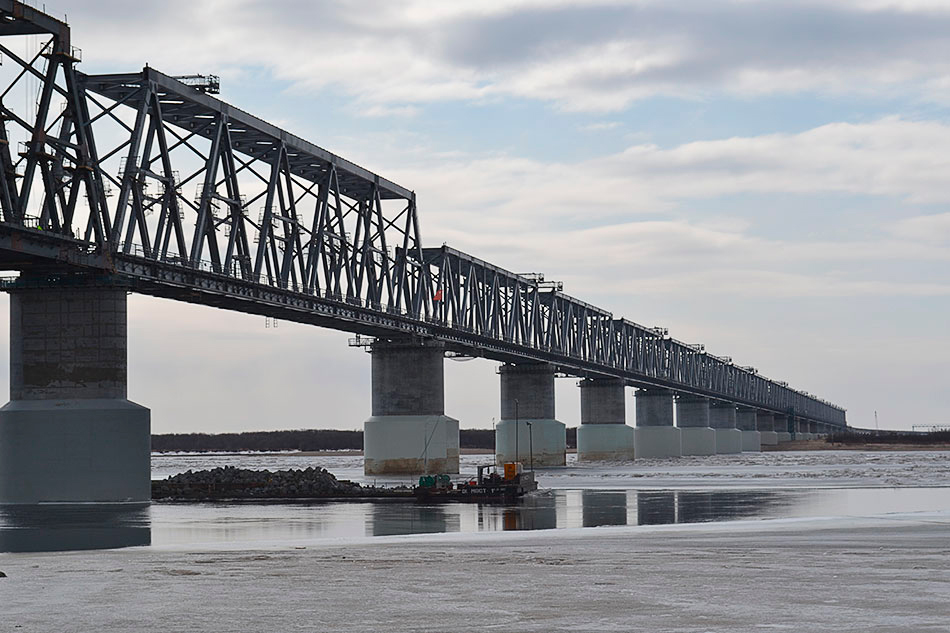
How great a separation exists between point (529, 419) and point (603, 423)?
29.5 m

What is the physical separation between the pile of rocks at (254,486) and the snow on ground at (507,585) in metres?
31.9

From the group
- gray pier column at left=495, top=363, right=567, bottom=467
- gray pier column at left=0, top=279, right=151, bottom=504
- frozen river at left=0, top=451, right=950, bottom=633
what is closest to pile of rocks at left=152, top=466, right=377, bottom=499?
gray pier column at left=0, top=279, right=151, bottom=504

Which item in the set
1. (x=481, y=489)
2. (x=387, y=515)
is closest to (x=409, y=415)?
(x=481, y=489)

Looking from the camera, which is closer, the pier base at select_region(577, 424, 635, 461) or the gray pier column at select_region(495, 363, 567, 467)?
the gray pier column at select_region(495, 363, 567, 467)

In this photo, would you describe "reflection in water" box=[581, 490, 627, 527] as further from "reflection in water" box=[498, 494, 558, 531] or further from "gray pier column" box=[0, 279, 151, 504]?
"gray pier column" box=[0, 279, 151, 504]

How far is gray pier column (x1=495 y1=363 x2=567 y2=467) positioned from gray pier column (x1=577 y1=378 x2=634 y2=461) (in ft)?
57.7

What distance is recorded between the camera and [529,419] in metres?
144

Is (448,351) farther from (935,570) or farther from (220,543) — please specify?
(935,570)

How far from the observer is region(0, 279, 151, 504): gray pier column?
194 feet

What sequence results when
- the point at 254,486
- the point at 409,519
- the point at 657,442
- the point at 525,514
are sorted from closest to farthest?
the point at 409,519 < the point at 525,514 < the point at 254,486 < the point at 657,442

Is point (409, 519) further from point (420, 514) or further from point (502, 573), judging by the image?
point (502, 573)

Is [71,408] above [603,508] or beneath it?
above

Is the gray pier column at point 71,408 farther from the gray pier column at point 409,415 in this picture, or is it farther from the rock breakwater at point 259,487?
the gray pier column at point 409,415

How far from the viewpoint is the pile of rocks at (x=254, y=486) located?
227 ft
